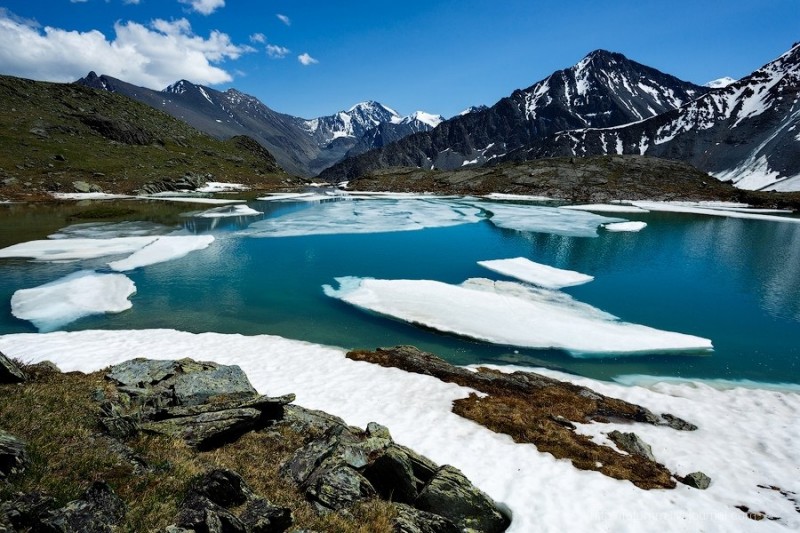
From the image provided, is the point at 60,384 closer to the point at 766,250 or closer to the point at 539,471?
the point at 539,471

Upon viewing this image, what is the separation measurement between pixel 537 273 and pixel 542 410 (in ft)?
74.1

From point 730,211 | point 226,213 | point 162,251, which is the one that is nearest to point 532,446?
point 162,251

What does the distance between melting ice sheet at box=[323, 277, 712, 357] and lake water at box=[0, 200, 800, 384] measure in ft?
2.17

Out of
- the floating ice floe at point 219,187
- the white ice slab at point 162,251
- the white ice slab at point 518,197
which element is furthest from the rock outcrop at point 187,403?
the floating ice floe at point 219,187

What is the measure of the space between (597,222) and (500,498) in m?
73.4

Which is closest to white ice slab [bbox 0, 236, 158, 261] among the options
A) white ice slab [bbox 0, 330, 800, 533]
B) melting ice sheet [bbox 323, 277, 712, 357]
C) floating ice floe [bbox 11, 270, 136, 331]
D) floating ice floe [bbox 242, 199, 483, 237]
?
floating ice floe [bbox 11, 270, 136, 331]

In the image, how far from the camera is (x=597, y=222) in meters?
73.8

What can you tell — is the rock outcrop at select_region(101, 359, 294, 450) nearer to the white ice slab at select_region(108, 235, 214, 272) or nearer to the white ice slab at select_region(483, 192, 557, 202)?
the white ice slab at select_region(108, 235, 214, 272)

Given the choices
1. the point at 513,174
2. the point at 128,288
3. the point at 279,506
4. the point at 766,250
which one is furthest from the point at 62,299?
the point at 513,174

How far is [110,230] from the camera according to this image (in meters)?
53.0

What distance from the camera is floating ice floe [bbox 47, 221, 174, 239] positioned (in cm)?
4838

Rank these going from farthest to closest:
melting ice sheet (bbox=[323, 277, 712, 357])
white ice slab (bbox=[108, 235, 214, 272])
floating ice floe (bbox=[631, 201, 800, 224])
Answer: floating ice floe (bbox=[631, 201, 800, 224]) < white ice slab (bbox=[108, 235, 214, 272]) < melting ice sheet (bbox=[323, 277, 712, 357])

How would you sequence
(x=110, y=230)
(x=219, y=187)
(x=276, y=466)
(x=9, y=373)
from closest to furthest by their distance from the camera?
(x=276, y=466), (x=9, y=373), (x=110, y=230), (x=219, y=187)

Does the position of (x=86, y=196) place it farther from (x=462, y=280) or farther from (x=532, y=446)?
(x=532, y=446)
